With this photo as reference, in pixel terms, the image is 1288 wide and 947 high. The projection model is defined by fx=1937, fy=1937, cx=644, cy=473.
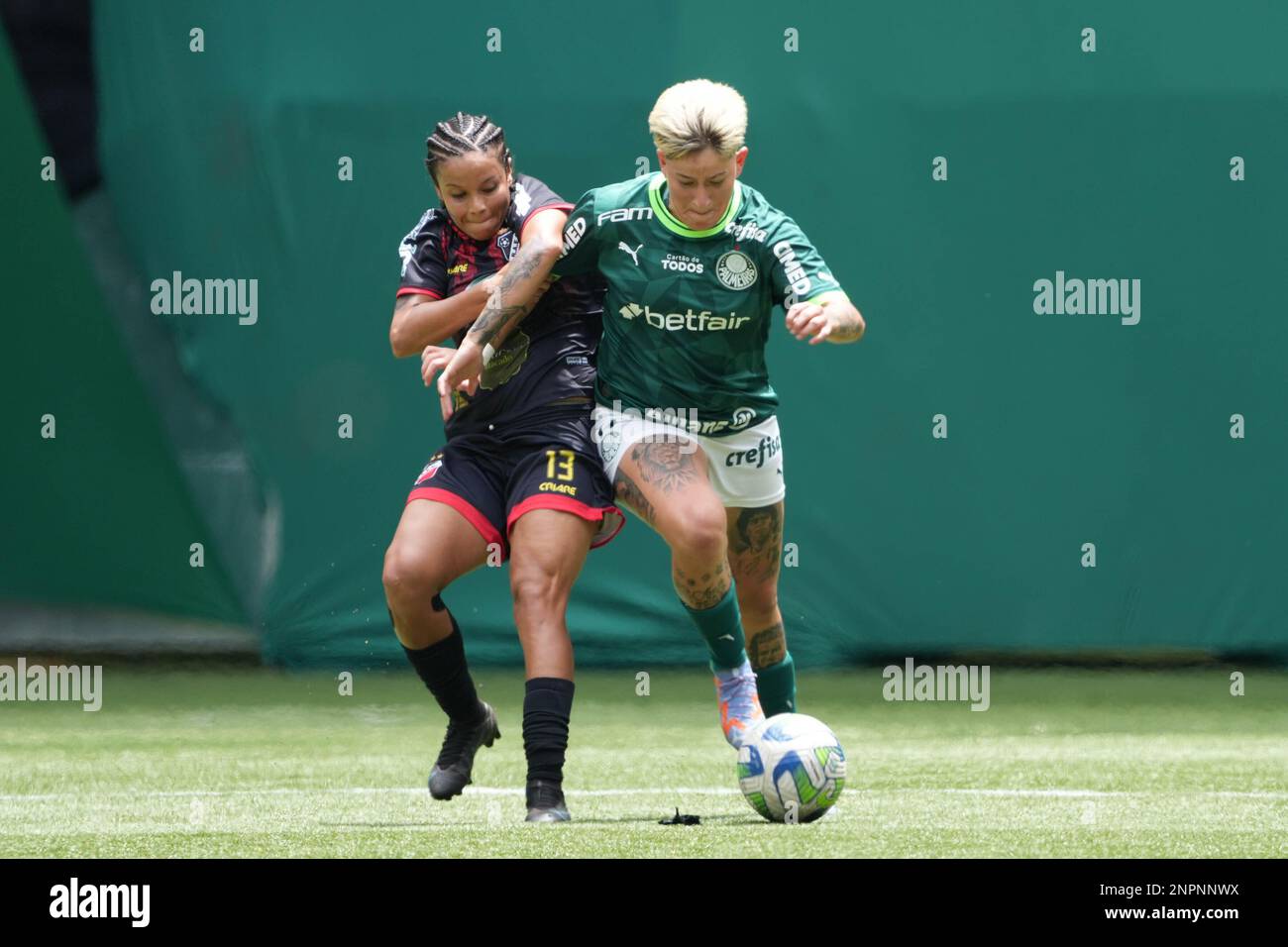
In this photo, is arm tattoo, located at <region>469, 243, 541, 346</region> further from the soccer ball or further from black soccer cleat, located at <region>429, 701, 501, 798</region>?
the soccer ball

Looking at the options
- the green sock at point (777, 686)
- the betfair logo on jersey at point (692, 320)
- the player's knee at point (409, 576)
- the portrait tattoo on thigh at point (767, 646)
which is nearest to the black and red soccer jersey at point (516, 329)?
the betfair logo on jersey at point (692, 320)

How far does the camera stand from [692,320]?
530 centimetres

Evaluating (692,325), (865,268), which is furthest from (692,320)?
(865,268)

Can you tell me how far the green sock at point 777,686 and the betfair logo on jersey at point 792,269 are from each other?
4.24 ft

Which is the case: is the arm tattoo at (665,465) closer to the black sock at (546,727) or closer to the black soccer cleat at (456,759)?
the black sock at (546,727)

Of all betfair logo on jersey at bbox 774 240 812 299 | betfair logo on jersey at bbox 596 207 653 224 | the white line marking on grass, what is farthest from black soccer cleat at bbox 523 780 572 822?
betfair logo on jersey at bbox 596 207 653 224

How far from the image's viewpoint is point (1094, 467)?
9422mm

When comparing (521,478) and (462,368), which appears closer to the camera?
(462,368)

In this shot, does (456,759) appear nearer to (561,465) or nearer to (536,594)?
(536,594)

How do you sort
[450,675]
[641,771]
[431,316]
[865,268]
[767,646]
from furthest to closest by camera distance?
[865,268] < [641,771] < [767,646] < [450,675] < [431,316]

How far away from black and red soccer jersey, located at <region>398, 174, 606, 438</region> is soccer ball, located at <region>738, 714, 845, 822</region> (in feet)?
3.90

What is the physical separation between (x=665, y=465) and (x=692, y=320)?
40 centimetres

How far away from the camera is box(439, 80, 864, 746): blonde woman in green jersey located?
5.11 meters

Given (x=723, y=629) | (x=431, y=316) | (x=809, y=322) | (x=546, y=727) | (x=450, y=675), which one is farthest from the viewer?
(x=450, y=675)
